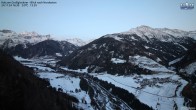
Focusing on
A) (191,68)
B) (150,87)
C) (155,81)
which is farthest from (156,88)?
(191,68)

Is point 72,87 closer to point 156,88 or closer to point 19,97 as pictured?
point 156,88

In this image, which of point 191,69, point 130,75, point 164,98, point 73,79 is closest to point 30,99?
point 164,98

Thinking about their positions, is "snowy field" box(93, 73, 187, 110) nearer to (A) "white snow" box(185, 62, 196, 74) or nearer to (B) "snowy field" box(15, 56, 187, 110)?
(B) "snowy field" box(15, 56, 187, 110)

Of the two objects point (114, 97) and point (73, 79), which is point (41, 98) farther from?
point (73, 79)

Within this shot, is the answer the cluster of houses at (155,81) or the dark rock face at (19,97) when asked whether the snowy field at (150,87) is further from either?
the dark rock face at (19,97)

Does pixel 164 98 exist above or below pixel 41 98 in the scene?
below

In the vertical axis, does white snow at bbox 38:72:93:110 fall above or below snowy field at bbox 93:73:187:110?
below

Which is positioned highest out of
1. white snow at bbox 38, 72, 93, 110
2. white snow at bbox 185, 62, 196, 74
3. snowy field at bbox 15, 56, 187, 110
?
white snow at bbox 185, 62, 196, 74

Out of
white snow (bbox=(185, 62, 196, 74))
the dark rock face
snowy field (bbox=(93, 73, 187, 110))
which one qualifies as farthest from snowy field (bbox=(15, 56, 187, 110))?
the dark rock face

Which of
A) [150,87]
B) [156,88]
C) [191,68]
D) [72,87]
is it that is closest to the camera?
[156,88]

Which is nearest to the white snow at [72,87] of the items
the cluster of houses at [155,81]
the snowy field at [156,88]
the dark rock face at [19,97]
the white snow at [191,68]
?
the dark rock face at [19,97]

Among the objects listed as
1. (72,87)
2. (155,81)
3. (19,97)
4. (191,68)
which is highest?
(19,97)
